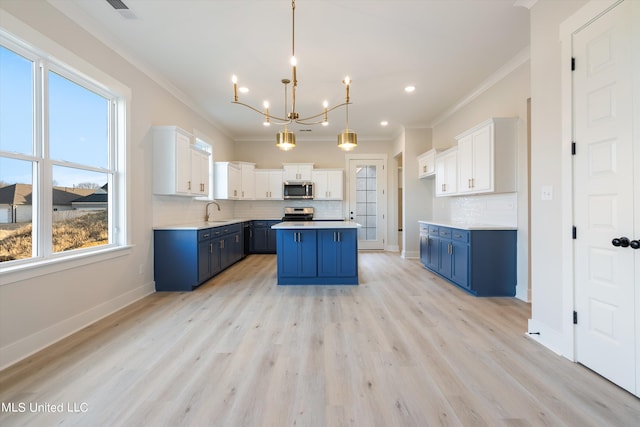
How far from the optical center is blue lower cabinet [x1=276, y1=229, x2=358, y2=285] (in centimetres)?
426

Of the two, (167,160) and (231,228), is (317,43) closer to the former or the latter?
(167,160)

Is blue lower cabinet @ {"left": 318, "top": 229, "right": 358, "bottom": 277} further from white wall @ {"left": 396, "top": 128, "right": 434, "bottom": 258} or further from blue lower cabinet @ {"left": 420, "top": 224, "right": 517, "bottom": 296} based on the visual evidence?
white wall @ {"left": 396, "top": 128, "right": 434, "bottom": 258}

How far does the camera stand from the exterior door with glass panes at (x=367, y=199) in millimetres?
7543

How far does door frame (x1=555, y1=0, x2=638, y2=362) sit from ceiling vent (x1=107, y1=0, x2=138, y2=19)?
375 cm

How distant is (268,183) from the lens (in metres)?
7.36

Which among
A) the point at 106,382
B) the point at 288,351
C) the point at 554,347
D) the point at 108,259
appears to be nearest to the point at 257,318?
the point at 288,351

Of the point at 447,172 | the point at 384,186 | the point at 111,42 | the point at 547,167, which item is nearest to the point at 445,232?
the point at 447,172

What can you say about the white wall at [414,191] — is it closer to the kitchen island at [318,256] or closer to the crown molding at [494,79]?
the crown molding at [494,79]

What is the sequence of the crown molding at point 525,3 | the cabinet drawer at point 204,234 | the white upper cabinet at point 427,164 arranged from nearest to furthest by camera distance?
the crown molding at point 525,3, the cabinet drawer at point 204,234, the white upper cabinet at point 427,164

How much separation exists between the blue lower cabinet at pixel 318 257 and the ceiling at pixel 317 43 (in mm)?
2288

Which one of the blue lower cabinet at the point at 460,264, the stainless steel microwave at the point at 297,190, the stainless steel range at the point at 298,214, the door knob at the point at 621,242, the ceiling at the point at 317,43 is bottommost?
the blue lower cabinet at the point at 460,264

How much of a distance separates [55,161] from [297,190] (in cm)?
502

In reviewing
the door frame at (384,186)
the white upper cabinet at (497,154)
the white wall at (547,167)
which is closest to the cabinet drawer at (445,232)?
the white upper cabinet at (497,154)

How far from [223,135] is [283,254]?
398 centimetres
